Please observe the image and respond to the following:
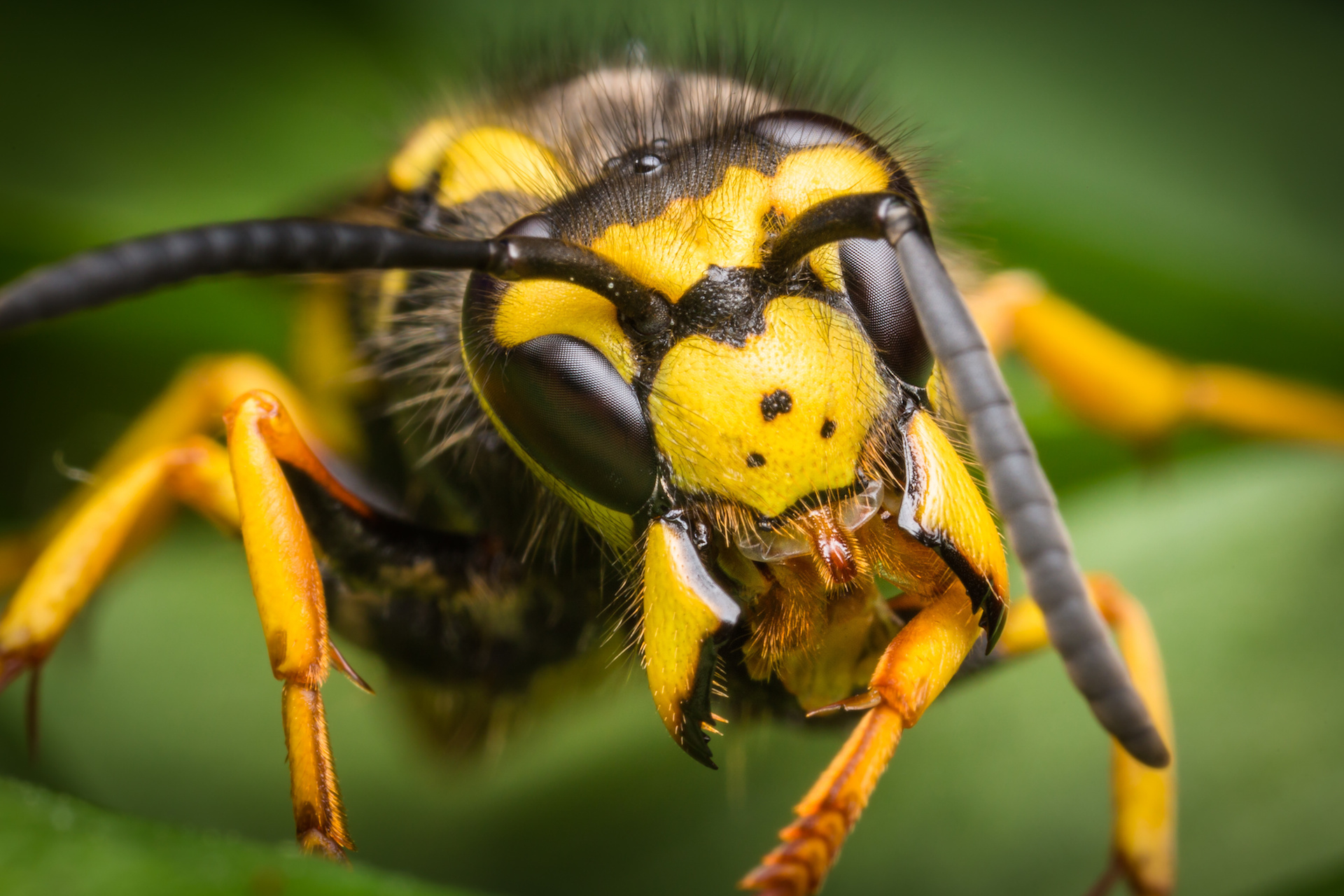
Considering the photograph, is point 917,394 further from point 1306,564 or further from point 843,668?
point 1306,564

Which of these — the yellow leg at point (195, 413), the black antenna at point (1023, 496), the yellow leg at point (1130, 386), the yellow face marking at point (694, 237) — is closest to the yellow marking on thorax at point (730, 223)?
the yellow face marking at point (694, 237)

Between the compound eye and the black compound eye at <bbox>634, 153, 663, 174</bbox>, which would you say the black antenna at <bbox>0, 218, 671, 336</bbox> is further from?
the black compound eye at <bbox>634, 153, 663, 174</bbox>

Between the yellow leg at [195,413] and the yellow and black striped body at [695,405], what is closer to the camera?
the yellow and black striped body at [695,405]

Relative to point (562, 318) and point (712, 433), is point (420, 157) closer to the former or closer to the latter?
point (562, 318)

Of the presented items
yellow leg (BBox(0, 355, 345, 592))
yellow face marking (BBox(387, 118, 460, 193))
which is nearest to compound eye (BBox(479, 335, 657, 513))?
yellow face marking (BBox(387, 118, 460, 193))

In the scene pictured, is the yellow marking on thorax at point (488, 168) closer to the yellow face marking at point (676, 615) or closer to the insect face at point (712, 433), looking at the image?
the insect face at point (712, 433)

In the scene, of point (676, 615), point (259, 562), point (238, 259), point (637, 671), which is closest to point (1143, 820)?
point (637, 671)
